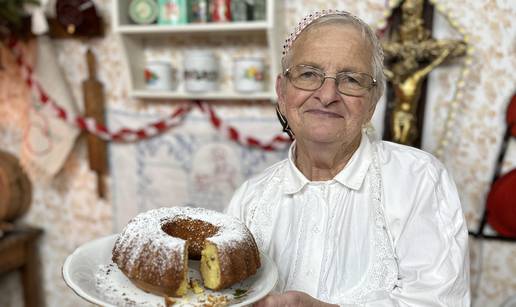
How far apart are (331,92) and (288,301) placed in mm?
427

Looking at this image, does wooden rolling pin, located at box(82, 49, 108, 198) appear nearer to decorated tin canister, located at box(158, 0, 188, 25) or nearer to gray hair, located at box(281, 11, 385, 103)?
decorated tin canister, located at box(158, 0, 188, 25)

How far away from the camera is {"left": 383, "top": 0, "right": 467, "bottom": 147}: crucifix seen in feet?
4.79

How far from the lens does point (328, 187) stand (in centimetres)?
111

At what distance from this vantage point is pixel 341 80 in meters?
0.97

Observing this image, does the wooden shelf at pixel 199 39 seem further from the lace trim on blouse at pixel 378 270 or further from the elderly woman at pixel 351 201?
the lace trim on blouse at pixel 378 270

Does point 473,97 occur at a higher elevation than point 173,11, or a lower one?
lower

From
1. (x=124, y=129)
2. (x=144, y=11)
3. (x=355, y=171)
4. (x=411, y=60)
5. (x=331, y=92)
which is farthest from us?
(x=124, y=129)

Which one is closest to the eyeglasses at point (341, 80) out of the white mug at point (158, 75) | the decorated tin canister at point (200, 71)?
the decorated tin canister at point (200, 71)

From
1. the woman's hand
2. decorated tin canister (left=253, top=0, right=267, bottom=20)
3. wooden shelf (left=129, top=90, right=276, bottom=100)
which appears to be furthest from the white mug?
the woman's hand

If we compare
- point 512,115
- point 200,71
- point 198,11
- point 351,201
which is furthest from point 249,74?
point 512,115

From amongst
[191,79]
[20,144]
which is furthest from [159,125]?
[20,144]

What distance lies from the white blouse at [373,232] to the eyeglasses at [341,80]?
0.18m

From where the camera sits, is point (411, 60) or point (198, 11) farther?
point (198, 11)

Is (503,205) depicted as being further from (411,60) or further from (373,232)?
(373,232)
